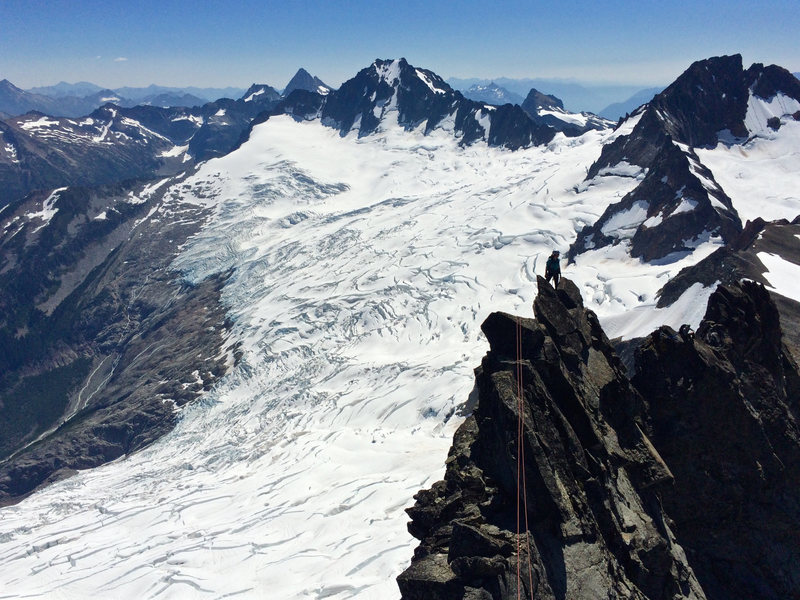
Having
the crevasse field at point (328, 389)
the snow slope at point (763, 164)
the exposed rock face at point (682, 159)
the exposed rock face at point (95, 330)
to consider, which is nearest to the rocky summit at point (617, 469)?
the crevasse field at point (328, 389)

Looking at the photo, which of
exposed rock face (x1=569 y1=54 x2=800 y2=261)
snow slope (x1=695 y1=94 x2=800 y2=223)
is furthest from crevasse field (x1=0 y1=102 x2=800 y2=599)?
exposed rock face (x1=569 y1=54 x2=800 y2=261)

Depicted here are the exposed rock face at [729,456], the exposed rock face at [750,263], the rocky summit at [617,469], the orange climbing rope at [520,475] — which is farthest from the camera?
the exposed rock face at [750,263]

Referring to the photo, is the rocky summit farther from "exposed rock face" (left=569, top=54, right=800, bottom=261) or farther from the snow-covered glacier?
"exposed rock face" (left=569, top=54, right=800, bottom=261)

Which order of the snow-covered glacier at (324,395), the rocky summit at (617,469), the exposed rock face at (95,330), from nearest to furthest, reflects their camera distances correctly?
the rocky summit at (617,469)
the snow-covered glacier at (324,395)
the exposed rock face at (95,330)

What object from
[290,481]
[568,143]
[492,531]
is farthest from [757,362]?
[568,143]

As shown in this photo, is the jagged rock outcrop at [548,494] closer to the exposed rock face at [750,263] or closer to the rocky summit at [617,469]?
the rocky summit at [617,469]

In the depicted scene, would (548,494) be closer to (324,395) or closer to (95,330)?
(324,395)

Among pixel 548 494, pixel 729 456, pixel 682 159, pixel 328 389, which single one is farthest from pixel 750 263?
pixel 328 389
